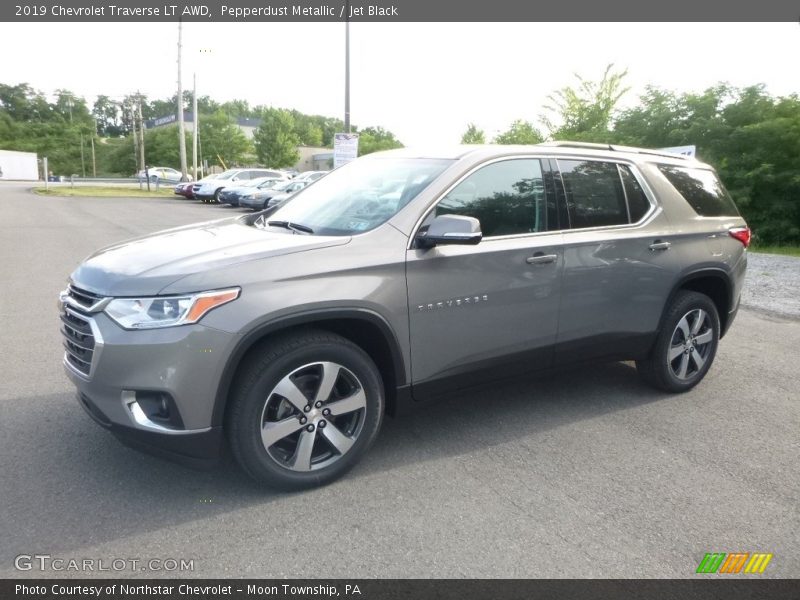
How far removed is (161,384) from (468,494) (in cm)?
162

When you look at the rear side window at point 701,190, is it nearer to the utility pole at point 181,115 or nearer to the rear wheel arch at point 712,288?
the rear wheel arch at point 712,288

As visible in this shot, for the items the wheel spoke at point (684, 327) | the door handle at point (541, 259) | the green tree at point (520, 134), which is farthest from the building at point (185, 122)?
the door handle at point (541, 259)

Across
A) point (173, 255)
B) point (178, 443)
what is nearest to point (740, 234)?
point (173, 255)

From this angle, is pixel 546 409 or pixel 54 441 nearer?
pixel 54 441

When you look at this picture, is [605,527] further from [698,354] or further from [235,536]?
[698,354]

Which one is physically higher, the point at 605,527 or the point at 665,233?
the point at 665,233

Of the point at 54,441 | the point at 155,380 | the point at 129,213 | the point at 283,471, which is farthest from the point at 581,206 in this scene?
the point at 129,213

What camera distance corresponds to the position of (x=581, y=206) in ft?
13.9

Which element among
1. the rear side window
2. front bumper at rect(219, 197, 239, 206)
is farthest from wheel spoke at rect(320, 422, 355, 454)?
front bumper at rect(219, 197, 239, 206)

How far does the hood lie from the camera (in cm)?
298

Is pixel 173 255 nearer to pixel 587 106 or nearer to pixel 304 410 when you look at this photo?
pixel 304 410

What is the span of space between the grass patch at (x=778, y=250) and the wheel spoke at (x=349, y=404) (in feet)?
43.5

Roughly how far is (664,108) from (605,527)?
15.7m
